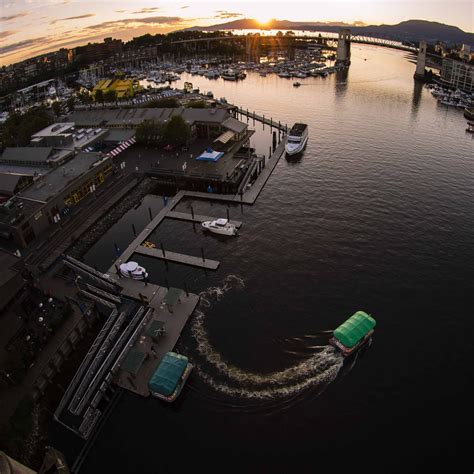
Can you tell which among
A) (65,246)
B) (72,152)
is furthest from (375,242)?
(72,152)

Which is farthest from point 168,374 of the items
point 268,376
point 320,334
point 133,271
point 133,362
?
point 133,271

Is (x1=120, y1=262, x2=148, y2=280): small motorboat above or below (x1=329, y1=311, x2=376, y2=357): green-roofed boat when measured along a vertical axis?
above

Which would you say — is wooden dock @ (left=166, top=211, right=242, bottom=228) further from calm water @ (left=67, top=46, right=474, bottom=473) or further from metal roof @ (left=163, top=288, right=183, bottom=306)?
metal roof @ (left=163, top=288, right=183, bottom=306)

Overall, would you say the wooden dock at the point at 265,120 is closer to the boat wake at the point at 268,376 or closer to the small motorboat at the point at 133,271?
the small motorboat at the point at 133,271

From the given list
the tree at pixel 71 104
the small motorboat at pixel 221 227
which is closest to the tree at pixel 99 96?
the tree at pixel 71 104

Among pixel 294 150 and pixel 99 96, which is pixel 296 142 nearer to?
pixel 294 150

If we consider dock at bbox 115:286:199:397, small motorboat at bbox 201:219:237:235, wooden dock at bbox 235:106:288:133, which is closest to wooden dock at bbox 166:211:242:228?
small motorboat at bbox 201:219:237:235
